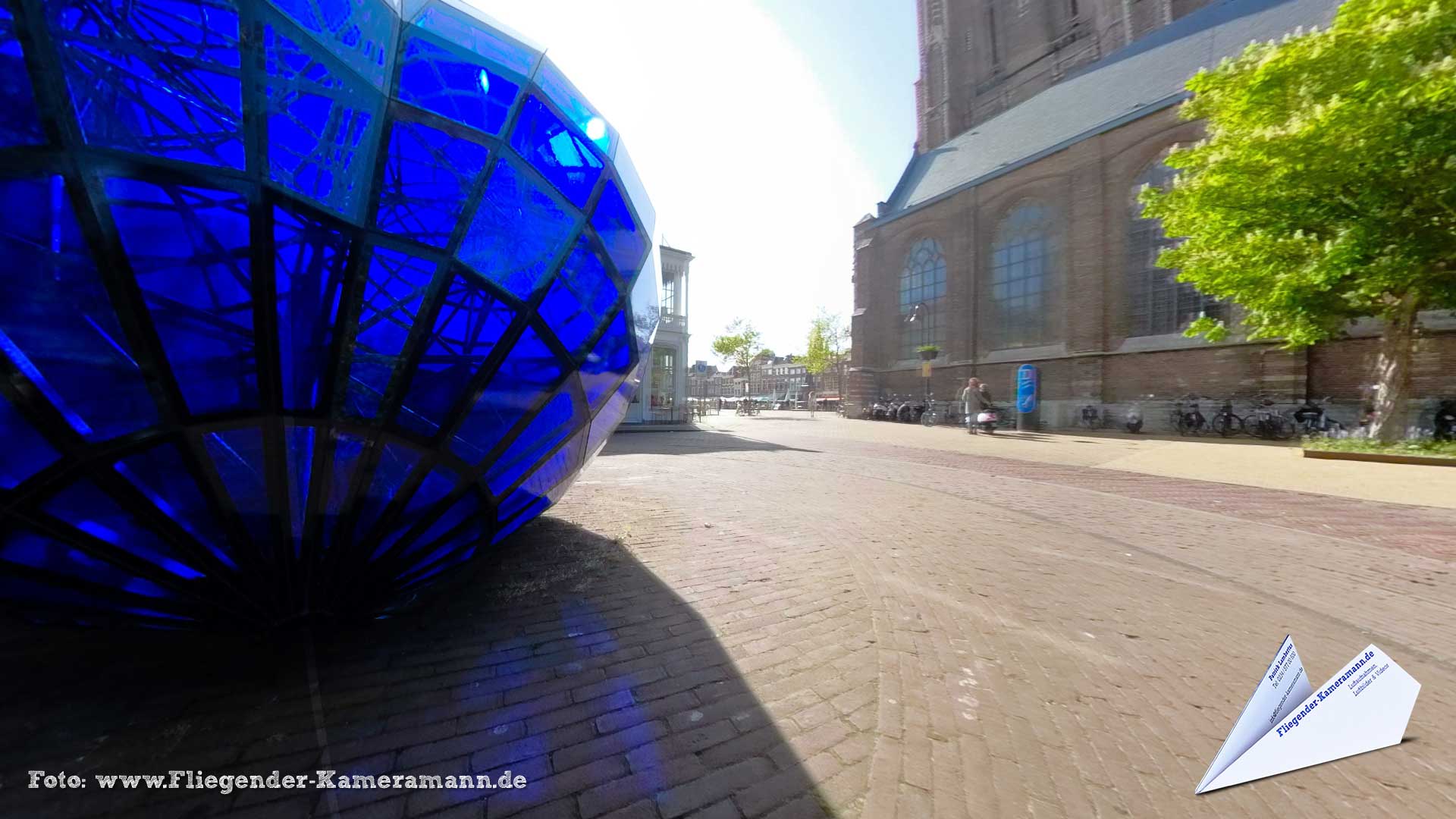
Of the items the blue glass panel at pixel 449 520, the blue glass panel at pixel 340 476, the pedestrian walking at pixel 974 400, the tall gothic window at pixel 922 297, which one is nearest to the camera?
the blue glass panel at pixel 340 476

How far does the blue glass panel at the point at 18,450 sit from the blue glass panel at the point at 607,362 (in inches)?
73.1

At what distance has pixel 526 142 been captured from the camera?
2184 millimetres

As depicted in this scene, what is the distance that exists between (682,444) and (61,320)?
1243 centimetres

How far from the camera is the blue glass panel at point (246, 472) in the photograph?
1896mm

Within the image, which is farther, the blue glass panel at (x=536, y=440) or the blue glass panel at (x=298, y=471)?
the blue glass panel at (x=536, y=440)

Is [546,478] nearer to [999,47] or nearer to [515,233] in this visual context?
[515,233]

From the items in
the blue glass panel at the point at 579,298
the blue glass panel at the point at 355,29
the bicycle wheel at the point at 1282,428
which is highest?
the blue glass panel at the point at 355,29

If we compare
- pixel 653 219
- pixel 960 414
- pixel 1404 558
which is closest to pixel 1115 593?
pixel 1404 558

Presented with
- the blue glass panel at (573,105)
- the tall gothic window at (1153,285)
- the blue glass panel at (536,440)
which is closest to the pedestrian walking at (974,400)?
the tall gothic window at (1153,285)

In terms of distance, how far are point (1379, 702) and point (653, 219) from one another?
13.0 ft

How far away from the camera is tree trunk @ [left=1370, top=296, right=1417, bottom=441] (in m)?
10.2

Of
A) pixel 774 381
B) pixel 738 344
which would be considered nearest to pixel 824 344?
pixel 738 344

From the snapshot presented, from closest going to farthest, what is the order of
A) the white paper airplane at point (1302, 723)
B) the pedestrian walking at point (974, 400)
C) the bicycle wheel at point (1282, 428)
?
the white paper airplane at point (1302, 723) < the bicycle wheel at point (1282, 428) < the pedestrian walking at point (974, 400)

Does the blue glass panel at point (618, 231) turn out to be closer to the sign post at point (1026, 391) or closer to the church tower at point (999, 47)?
the sign post at point (1026, 391)
